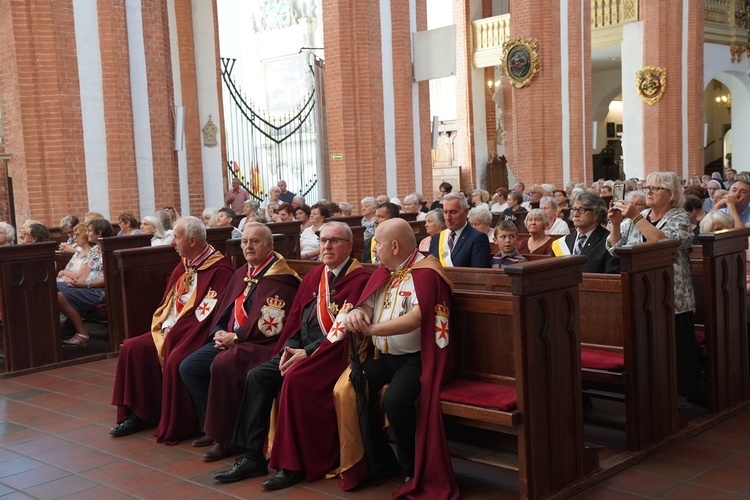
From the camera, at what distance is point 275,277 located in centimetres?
532

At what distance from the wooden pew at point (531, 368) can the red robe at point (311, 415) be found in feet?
2.38

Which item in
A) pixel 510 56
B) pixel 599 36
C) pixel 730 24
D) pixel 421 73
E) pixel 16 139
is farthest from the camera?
pixel 730 24

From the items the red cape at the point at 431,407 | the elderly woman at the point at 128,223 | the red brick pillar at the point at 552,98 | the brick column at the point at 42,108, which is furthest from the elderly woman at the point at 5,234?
the red brick pillar at the point at 552,98

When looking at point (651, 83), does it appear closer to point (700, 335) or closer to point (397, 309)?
point (700, 335)

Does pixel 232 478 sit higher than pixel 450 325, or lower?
lower

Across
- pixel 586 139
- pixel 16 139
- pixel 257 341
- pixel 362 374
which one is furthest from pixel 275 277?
pixel 586 139

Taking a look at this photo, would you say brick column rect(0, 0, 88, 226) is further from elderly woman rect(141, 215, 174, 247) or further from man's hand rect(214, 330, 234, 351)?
man's hand rect(214, 330, 234, 351)

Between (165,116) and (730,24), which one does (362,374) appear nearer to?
(165,116)

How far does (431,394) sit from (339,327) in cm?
73

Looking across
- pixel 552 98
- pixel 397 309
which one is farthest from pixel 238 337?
pixel 552 98

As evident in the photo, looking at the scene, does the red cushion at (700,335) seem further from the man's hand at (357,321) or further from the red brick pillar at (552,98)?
the red brick pillar at (552,98)

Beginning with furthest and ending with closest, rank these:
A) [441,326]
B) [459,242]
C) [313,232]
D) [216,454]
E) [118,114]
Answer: [118,114]
[313,232]
[459,242]
[216,454]
[441,326]

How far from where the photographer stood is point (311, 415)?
464 centimetres

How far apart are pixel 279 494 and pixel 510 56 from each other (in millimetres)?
15856
